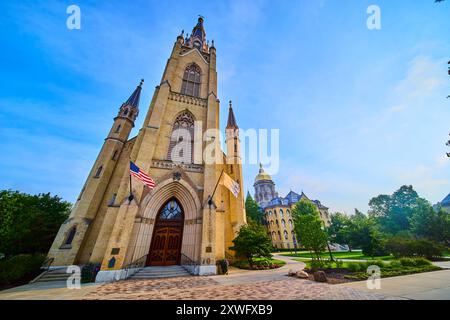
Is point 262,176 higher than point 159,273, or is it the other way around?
point 262,176

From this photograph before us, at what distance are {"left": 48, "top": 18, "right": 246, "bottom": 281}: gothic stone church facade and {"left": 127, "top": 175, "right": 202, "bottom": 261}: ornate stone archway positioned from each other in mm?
61

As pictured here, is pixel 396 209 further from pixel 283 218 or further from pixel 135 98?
pixel 135 98

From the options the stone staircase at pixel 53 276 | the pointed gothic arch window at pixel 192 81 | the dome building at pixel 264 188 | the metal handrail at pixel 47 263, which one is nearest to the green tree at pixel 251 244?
the stone staircase at pixel 53 276

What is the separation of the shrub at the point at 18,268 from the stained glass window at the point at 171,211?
7.73 metres

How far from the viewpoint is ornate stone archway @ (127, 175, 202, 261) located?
11352 mm

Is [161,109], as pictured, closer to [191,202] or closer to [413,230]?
[191,202]

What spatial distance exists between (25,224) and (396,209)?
57736 millimetres

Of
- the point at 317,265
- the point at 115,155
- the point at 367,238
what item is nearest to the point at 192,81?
the point at 115,155

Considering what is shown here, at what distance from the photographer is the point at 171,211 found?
13.5 m

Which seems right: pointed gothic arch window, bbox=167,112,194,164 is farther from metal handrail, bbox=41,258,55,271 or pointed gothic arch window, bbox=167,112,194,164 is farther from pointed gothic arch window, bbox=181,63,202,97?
metal handrail, bbox=41,258,55,271

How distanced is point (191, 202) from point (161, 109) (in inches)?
360

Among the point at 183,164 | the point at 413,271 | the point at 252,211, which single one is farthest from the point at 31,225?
the point at 252,211

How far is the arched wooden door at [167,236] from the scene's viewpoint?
12.2 metres

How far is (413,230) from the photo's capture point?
24328 millimetres
